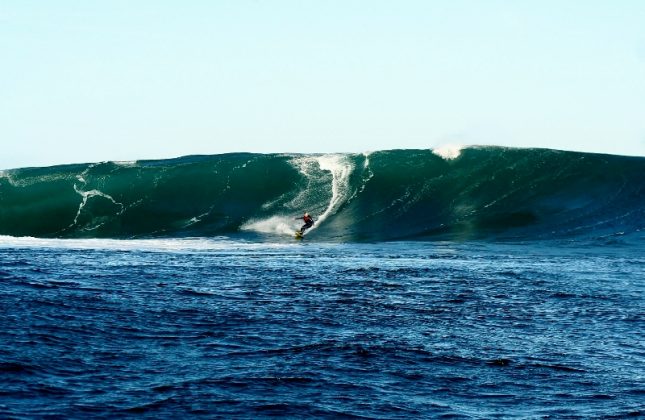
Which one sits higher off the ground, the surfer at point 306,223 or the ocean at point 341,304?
the surfer at point 306,223

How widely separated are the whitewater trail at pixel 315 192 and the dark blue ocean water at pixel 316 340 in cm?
1233

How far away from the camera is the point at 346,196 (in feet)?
127

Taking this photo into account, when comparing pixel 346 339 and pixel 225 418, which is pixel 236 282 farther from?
pixel 225 418

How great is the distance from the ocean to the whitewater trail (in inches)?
6.2

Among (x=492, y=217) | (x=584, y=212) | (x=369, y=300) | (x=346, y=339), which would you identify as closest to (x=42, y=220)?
(x=492, y=217)

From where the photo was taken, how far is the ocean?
10867 mm

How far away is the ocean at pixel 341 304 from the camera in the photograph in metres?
10.9

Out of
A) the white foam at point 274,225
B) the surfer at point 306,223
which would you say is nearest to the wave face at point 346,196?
Answer: the white foam at point 274,225

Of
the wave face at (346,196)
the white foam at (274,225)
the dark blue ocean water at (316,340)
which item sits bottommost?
the dark blue ocean water at (316,340)

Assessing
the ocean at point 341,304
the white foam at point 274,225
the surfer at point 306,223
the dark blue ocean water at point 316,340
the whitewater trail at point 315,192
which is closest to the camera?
the dark blue ocean water at point 316,340

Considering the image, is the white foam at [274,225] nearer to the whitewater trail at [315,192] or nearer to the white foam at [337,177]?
the whitewater trail at [315,192]

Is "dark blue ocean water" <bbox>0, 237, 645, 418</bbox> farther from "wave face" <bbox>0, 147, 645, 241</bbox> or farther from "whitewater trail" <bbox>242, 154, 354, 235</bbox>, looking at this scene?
"whitewater trail" <bbox>242, 154, 354, 235</bbox>

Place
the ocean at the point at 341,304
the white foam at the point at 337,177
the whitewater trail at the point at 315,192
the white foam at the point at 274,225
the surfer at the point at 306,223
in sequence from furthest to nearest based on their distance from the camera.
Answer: the white foam at the point at 337,177 < the whitewater trail at the point at 315,192 < the white foam at the point at 274,225 < the surfer at the point at 306,223 < the ocean at the point at 341,304

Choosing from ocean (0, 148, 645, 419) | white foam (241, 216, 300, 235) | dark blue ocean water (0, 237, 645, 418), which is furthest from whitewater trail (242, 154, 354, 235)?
dark blue ocean water (0, 237, 645, 418)
